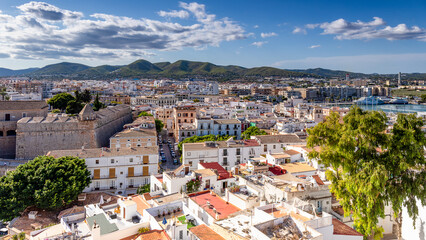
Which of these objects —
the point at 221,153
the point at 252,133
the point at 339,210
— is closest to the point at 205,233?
the point at 339,210

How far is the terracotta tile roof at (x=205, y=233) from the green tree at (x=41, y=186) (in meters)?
15.1

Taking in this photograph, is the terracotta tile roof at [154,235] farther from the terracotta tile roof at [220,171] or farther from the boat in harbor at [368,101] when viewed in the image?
the boat in harbor at [368,101]

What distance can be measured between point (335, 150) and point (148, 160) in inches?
730

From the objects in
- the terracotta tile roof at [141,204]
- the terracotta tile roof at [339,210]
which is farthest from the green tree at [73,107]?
the terracotta tile roof at [339,210]

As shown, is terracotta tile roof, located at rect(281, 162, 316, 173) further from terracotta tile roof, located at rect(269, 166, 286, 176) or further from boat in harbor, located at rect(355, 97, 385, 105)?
boat in harbor, located at rect(355, 97, 385, 105)

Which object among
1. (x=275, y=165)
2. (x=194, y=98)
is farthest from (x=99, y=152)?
(x=194, y=98)

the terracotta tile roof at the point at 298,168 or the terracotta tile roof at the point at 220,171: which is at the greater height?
the terracotta tile roof at the point at 220,171

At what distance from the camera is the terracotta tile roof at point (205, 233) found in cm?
1064

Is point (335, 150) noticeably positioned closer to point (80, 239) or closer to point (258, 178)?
point (258, 178)

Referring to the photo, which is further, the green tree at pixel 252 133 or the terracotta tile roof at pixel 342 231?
the green tree at pixel 252 133

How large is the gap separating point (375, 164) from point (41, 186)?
2180cm

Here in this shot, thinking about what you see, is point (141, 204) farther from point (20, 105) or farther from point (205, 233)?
point (20, 105)

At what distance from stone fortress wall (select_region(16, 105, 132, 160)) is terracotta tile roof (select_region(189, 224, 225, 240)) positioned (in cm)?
2796

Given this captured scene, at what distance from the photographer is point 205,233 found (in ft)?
36.0
